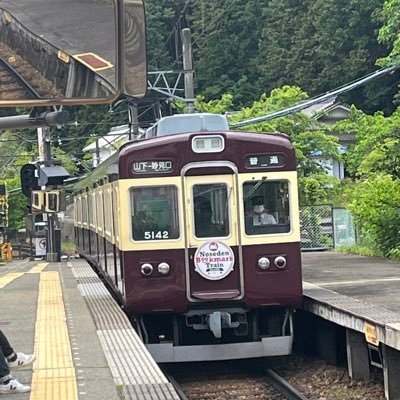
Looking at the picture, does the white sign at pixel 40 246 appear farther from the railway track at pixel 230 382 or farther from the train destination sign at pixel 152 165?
the train destination sign at pixel 152 165

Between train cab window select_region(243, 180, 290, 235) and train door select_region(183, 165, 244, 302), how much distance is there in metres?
0.17

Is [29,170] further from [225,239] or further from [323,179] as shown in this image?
[323,179]

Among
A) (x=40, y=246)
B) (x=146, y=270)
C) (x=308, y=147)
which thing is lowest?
(x=146, y=270)

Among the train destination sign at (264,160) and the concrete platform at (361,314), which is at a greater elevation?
the train destination sign at (264,160)

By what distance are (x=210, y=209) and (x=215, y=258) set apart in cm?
60

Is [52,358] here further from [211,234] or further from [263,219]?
[263,219]

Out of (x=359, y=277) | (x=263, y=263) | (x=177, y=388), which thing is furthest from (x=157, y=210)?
(x=359, y=277)

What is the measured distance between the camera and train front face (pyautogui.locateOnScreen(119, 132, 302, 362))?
33.4 ft

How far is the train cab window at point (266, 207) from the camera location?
409 inches

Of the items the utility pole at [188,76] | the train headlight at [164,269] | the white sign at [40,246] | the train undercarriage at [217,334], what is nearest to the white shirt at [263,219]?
the train undercarriage at [217,334]

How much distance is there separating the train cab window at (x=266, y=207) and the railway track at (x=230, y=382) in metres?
1.80

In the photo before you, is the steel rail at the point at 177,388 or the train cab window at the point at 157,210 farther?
the train cab window at the point at 157,210

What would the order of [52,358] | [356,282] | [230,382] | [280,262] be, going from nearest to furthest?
[52,358]
[280,262]
[230,382]
[356,282]

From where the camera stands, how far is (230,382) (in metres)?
10.8
